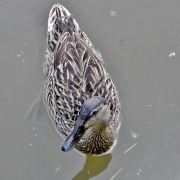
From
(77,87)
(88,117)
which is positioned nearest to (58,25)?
(77,87)

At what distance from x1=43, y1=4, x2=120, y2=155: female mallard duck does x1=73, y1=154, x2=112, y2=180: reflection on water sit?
75mm

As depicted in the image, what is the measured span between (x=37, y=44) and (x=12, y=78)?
48 centimetres

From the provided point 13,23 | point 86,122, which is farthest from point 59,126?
point 13,23

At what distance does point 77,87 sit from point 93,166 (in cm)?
86

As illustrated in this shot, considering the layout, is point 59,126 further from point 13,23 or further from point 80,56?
point 13,23

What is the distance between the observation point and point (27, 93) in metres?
6.37

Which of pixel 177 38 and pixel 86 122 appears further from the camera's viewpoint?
pixel 177 38

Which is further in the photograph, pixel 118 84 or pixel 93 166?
pixel 118 84

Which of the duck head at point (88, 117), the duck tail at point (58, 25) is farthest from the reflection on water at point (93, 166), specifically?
the duck tail at point (58, 25)

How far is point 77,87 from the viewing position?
571 cm

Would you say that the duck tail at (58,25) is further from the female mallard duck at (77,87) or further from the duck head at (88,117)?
the duck head at (88,117)

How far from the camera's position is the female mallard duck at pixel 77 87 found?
568cm

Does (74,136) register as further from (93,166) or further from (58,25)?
(58,25)

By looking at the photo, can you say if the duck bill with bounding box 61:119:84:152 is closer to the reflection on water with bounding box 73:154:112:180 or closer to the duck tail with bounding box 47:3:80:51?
the reflection on water with bounding box 73:154:112:180
